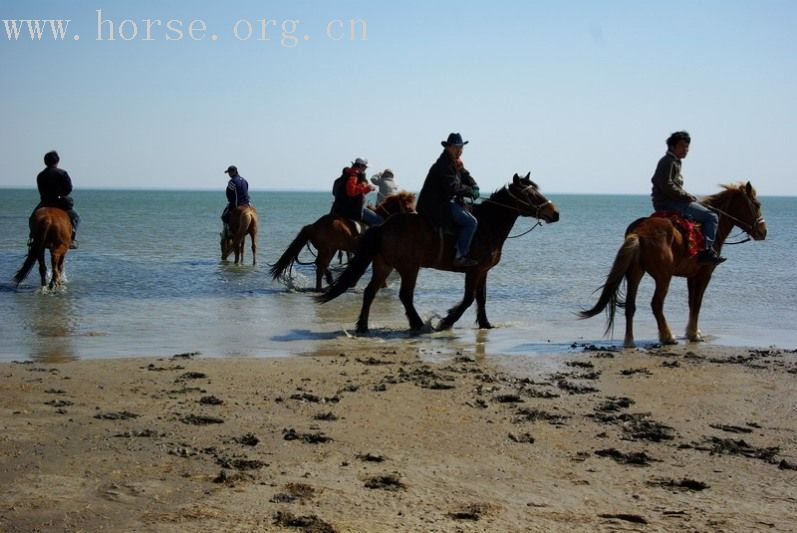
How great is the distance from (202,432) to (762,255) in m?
26.4

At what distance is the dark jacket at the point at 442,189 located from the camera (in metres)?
11.6

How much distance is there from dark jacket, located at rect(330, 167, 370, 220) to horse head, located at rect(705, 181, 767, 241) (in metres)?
6.36

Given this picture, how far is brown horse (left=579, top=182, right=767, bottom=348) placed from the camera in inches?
424

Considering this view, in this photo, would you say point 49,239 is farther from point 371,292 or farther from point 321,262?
point 371,292

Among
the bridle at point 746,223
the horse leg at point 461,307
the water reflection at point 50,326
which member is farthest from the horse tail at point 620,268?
the water reflection at point 50,326

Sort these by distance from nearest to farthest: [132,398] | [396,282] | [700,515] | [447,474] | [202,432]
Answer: [700,515], [447,474], [202,432], [132,398], [396,282]

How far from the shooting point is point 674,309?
49.6 ft

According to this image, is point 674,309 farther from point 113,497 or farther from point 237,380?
point 113,497

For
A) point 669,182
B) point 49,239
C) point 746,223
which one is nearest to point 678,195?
point 669,182

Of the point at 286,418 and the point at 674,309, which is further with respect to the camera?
the point at 674,309

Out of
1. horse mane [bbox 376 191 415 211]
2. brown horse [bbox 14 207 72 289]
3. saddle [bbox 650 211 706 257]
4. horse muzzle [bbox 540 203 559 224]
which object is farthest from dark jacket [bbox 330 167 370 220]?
saddle [bbox 650 211 706 257]

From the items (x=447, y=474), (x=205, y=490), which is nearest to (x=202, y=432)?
(x=205, y=490)

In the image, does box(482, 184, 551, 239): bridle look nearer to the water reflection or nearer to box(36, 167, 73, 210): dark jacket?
the water reflection

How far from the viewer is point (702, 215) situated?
444 inches
